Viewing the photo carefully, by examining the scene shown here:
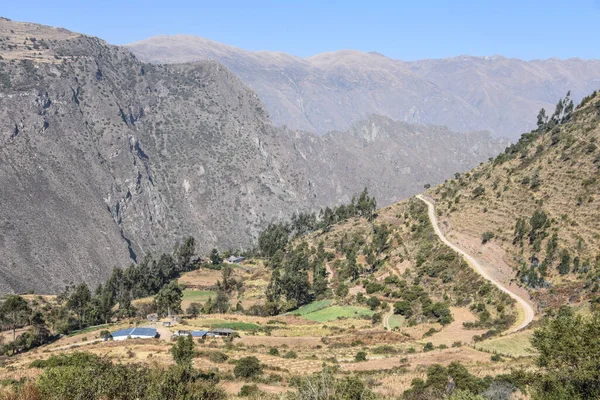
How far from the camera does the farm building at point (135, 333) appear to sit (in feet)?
222

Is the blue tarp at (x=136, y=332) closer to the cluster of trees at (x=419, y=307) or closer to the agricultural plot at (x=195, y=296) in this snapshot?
Result: the cluster of trees at (x=419, y=307)

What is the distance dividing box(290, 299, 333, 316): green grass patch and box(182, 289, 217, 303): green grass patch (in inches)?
1175

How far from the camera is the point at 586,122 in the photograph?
4198 inches

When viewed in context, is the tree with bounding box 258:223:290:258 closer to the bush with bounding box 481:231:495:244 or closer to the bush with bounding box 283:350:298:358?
the bush with bounding box 481:231:495:244

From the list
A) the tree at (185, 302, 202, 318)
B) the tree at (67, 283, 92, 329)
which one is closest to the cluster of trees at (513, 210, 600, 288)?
the tree at (185, 302, 202, 318)

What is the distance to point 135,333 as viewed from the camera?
69188 mm

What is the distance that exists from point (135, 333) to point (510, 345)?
150ft

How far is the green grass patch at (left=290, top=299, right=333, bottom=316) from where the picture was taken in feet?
299

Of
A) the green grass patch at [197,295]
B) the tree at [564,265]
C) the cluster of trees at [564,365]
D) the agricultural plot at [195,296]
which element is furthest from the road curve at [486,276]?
the green grass patch at [197,295]

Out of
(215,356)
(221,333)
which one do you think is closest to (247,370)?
(215,356)

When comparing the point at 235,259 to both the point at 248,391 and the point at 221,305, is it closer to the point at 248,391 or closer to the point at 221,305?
the point at 221,305

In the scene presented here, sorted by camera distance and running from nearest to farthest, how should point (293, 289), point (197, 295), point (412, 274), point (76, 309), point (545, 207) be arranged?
point (545, 207) < point (412, 274) < point (293, 289) < point (76, 309) < point (197, 295)

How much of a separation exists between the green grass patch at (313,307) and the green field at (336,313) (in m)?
2.79

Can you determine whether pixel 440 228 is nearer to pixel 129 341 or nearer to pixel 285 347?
pixel 285 347
